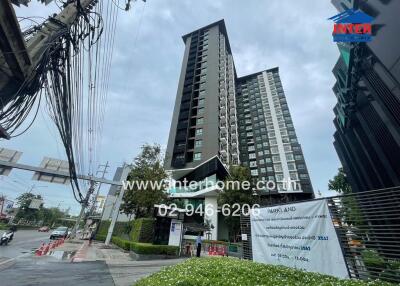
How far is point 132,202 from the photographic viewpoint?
24.2m

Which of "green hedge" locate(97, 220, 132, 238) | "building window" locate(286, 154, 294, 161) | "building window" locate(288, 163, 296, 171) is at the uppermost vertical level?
"building window" locate(286, 154, 294, 161)

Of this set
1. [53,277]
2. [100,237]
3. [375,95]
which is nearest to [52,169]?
[53,277]

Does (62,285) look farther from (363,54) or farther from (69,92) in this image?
(363,54)

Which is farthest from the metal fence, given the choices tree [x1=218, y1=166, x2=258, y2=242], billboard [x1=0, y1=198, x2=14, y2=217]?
billboard [x1=0, y1=198, x2=14, y2=217]

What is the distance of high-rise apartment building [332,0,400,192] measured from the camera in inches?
492

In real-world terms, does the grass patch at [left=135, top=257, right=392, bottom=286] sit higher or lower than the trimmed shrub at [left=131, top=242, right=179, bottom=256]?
lower

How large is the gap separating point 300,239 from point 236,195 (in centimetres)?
1777

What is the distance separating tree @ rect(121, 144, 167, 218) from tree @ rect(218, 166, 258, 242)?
729 cm

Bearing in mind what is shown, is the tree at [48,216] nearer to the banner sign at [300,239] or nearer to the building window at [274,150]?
the building window at [274,150]

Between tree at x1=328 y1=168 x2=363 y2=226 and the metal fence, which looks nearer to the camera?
the metal fence

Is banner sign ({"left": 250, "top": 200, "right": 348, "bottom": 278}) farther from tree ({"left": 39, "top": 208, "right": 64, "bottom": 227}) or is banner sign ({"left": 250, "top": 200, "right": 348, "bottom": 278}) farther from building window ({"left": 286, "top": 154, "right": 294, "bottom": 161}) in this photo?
tree ({"left": 39, "top": 208, "right": 64, "bottom": 227})

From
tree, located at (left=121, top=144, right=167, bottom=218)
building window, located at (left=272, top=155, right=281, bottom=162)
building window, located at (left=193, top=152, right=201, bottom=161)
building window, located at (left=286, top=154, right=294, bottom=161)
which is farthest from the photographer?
building window, located at (left=272, top=155, right=281, bottom=162)

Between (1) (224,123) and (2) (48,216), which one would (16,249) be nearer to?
(1) (224,123)

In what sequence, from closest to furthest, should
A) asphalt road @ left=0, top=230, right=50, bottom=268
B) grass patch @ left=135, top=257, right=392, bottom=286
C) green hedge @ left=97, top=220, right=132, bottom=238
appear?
grass patch @ left=135, top=257, right=392, bottom=286 → asphalt road @ left=0, top=230, right=50, bottom=268 → green hedge @ left=97, top=220, right=132, bottom=238
